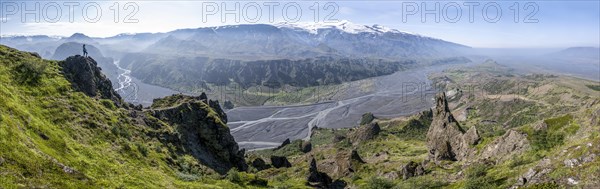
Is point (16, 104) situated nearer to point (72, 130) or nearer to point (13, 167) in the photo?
point (72, 130)

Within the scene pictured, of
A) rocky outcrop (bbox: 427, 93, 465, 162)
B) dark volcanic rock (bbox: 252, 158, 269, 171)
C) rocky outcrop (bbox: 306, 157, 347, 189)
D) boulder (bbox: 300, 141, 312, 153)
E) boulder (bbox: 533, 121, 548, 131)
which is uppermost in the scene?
boulder (bbox: 533, 121, 548, 131)

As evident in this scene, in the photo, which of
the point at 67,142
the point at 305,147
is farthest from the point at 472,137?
the point at 305,147

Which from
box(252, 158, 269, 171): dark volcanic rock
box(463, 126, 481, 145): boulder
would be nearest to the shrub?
box(252, 158, 269, 171): dark volcanic rock

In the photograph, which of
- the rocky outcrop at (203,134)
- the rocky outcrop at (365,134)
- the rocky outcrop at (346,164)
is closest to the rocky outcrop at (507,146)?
the rocky outcrop at (346,164)

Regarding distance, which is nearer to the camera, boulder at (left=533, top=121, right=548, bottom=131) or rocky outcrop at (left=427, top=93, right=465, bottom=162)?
boulder at (left=533, top=121, right=548, bottom=131)

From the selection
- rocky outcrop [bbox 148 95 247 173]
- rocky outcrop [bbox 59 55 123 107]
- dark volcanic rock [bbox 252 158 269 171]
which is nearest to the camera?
rocky outcrop [bbox 59 55 123 107]

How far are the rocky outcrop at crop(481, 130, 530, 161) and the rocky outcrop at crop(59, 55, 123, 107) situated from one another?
2541 inches

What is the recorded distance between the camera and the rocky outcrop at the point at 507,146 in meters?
62.7

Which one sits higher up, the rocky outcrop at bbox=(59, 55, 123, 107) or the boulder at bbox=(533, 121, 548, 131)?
the rocky outcrop at bbox=(59, 55, 123, 107)

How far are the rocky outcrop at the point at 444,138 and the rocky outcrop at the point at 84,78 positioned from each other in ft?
232

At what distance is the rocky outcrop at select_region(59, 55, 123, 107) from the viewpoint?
60159mm

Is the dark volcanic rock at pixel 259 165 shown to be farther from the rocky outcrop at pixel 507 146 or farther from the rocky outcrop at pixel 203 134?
the rocky outcrop at pixel 507 146

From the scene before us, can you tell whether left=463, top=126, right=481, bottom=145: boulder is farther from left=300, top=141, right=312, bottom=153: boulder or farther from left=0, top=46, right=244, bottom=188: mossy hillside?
left=300, top=141, right=312, bottom=153: boulder

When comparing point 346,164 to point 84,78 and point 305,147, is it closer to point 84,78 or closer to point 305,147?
point 84,78
